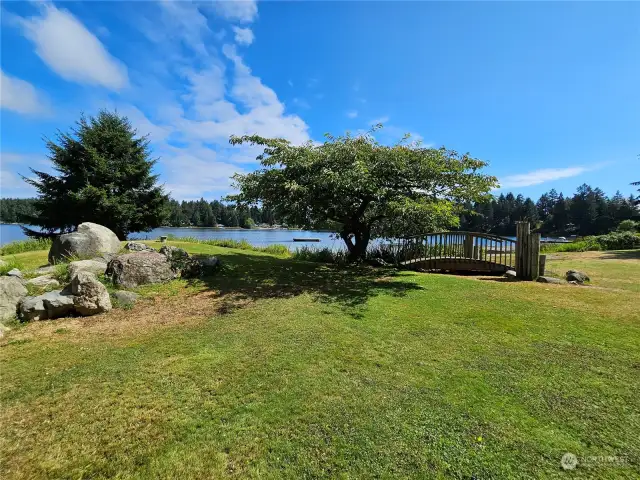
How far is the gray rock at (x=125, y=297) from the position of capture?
5721mm

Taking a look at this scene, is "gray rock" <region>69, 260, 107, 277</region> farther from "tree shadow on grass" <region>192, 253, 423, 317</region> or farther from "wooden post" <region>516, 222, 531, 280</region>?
"wooden post" <region>516, 222, 531, 280</region>

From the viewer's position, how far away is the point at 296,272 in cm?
920

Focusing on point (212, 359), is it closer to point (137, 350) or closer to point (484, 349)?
point (137, 350)

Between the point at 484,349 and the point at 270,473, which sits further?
the point at 484,349

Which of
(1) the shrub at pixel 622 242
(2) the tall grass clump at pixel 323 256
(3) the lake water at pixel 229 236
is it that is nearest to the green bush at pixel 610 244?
(1) the shrub at pixel 622 242

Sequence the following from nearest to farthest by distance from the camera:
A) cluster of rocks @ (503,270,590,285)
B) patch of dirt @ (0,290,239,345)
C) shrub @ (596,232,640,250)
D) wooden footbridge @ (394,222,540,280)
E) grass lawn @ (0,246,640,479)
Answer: grass lawn @ (0,246,640,479) → patch of dirt @ (0,290,239,345) → cluster of rocks @ (503,270,590,285) → wooden footbridge @ (394,222,540,280) → shrub @ (596,232,640,250)

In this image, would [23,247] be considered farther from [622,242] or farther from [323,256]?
[622,242]

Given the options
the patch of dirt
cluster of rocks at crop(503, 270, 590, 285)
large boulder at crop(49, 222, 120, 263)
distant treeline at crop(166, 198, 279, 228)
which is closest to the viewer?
the patch of dirt

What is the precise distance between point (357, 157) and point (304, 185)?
1.60 meters

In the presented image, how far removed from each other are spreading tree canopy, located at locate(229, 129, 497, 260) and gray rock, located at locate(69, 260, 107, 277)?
3868 mm

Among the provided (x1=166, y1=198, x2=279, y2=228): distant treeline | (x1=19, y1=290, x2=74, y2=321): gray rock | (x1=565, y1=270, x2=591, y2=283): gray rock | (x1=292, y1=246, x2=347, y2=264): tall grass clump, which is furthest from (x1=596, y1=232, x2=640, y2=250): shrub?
(x1=166, y1=198, x2=279, y2=228): distant treeline

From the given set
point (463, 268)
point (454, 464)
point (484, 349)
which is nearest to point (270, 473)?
point (454, 464)

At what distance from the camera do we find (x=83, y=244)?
7.96 meters

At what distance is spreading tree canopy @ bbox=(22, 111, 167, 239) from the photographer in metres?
15.9
